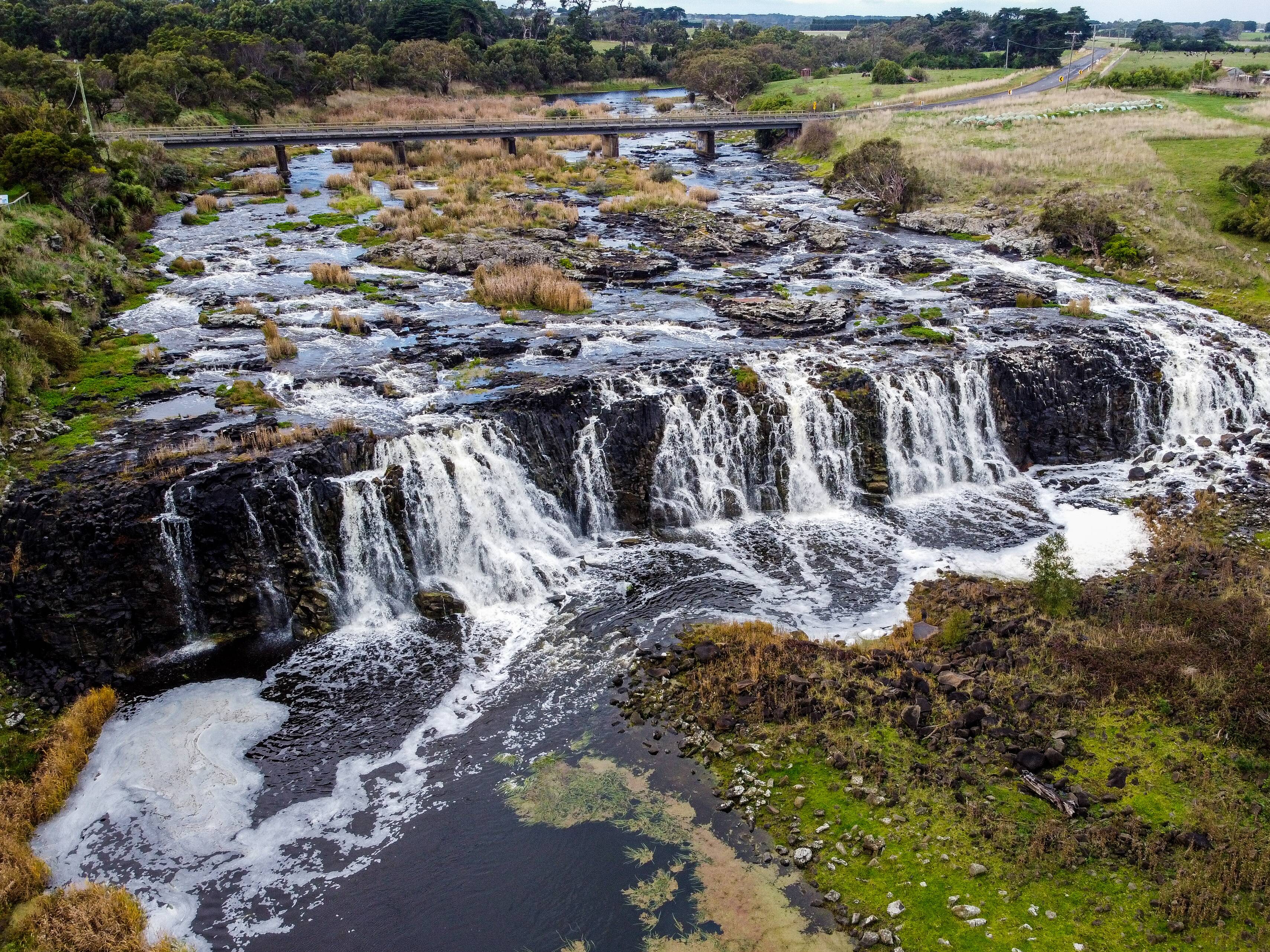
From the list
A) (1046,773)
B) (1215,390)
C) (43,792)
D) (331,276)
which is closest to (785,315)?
(1215,390)

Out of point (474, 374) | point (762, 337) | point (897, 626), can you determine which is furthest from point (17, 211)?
point (897, 626)

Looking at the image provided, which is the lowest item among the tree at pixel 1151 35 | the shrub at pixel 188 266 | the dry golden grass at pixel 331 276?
the dry golden grass at pixel 331 276

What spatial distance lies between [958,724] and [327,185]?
59617 millimetres

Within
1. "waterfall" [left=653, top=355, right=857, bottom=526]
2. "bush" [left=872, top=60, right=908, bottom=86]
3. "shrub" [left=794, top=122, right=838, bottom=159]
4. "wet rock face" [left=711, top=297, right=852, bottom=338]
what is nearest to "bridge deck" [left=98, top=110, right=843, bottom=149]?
"shrub" [left=794, top=122, right=838, bottom=159]

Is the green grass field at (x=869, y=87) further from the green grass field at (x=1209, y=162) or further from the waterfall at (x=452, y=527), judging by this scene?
the waterfall at (x=452, y=527)

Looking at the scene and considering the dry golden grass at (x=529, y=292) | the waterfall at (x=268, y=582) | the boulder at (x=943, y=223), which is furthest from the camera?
the boulder at (x=943, y=223)

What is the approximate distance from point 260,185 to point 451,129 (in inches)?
727

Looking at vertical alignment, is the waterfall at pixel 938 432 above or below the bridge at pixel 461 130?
below

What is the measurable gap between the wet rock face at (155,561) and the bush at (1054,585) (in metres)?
18.4

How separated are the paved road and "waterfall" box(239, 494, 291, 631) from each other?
3220 inches

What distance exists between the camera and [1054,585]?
848 inches

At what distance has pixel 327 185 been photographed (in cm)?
6262

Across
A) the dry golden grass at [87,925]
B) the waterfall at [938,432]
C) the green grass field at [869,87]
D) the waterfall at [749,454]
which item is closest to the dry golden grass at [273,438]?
the waterfall at [749,454]

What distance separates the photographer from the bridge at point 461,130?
63875 millimetres
